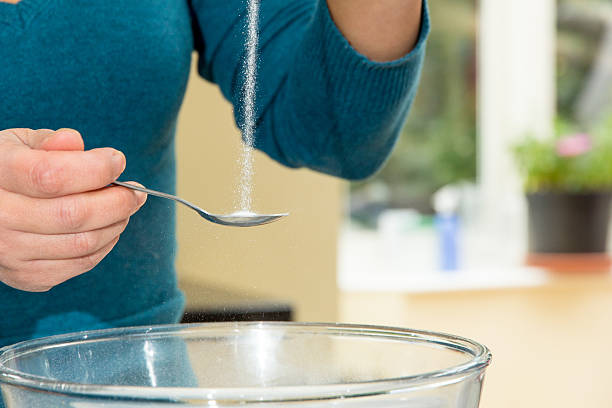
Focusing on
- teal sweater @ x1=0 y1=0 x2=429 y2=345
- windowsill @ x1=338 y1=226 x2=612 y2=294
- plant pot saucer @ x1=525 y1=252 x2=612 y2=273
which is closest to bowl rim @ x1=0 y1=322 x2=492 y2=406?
teal sweater @ x1=0 y1=0 x2=429 y2=345

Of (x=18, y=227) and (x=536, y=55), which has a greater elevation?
(x=536, y=55)

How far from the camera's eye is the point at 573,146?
1845mm

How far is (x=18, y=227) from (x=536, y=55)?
76.6 inches

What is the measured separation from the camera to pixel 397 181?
6.76 ft

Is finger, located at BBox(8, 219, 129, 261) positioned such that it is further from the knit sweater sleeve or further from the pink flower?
the pink flower

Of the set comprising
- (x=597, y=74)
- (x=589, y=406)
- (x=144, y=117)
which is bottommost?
(x=589, y=406)

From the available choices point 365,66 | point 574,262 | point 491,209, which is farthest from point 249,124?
point 491,209

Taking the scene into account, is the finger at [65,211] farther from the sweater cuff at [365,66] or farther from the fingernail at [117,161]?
the sweater cuff at [365,66]

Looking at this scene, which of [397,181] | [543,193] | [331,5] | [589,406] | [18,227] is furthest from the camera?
[397,181]

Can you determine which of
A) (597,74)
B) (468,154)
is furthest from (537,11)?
(468,154)

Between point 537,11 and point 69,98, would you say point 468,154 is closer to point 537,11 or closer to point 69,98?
point 537,11

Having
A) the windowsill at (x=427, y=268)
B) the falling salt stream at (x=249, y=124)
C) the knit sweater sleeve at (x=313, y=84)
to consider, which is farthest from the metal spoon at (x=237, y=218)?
the windowsill at (x=427, y=268)

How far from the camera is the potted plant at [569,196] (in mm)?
1822

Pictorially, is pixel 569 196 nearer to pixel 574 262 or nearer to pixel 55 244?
pixel 574 262
